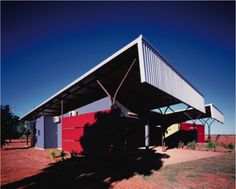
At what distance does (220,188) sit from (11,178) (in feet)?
28.4

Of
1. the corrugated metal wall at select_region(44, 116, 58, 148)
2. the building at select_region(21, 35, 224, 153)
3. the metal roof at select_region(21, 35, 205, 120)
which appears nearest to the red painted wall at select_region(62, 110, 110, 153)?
the building at select_region(21, 35, 224, 153)

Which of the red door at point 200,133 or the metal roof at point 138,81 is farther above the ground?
the metal roof at point 138,81

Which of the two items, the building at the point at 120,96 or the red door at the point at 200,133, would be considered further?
the red door at the point at 200,133

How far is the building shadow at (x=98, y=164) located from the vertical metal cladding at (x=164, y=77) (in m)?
3.74

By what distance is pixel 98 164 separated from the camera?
9.52 metres

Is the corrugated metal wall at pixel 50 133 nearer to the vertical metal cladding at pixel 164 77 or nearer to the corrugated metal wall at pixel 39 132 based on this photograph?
the corrugated metal wall at pixel 39 132

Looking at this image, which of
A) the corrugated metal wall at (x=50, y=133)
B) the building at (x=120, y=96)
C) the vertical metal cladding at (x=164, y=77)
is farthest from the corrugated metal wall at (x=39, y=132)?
the vertical metal cladding at (x=164, y=77)

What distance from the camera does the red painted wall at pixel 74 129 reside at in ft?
41.6

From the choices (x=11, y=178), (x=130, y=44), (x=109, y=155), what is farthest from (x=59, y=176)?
(x=130, y=44)

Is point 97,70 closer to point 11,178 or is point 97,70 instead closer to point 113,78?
point 113,78

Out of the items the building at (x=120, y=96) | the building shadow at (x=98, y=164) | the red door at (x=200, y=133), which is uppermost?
the building at (x=120, y=96)

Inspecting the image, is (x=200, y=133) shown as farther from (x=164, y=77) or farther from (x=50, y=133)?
(x=50, y=133)

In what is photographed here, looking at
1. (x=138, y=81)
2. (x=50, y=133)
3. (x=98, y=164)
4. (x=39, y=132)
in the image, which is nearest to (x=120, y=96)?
(x=138, y=81)

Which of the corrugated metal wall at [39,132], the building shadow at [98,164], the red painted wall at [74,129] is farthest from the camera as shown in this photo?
the corrugated metal wall at [39,132]
